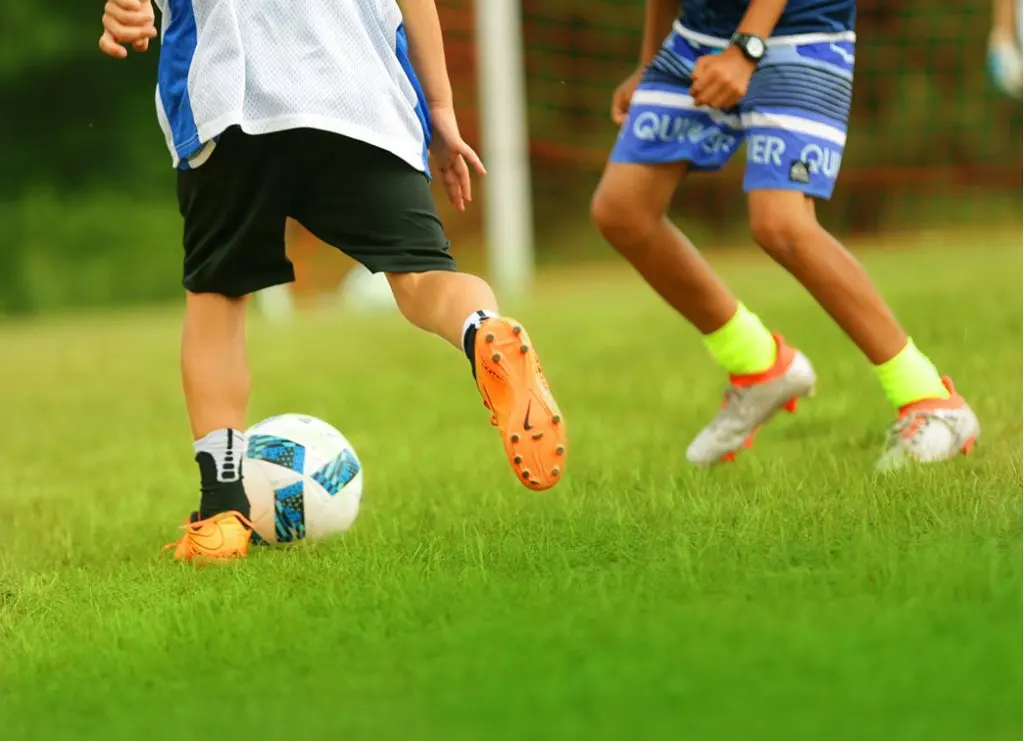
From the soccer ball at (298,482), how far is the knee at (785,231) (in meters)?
1.05

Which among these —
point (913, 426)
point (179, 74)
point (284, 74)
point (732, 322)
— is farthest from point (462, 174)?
point (913, 426)

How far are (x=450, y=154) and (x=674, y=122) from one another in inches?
29.9

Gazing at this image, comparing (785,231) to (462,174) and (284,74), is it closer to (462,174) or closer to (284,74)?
(462,174)

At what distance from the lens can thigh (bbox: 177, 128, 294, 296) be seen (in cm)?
297

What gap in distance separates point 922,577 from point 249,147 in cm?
150

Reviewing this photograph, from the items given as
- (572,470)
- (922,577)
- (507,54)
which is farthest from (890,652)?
(507,54)

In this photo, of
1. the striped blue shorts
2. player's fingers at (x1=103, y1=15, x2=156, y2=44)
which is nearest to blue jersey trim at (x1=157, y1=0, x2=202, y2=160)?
player's fingers at (x1=103, y1=15, x2=156, y2=44)

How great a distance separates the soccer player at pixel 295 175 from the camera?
2840 mm

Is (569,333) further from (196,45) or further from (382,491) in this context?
(196,45)

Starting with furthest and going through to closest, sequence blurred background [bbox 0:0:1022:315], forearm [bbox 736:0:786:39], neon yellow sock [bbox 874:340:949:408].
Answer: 1. blurred background [bbox 0:0:1022:315]
2. neon yellow sock [bbox 874:340:949:408]
3. forearm [bbox 736:0:786:39]

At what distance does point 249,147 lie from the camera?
2.97m

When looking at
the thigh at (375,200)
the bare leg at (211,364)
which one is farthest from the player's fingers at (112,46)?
the bare leg at (211,364)

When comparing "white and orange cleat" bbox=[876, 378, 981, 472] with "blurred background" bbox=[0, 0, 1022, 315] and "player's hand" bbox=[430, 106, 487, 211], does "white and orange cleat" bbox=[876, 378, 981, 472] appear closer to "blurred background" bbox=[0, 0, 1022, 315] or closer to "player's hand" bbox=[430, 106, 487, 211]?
"player's hand" bbox=[430, 106, 487, 211]

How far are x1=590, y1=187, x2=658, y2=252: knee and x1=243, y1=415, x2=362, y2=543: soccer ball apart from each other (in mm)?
855
